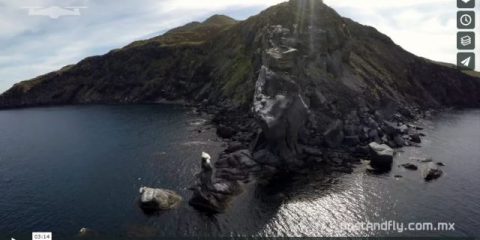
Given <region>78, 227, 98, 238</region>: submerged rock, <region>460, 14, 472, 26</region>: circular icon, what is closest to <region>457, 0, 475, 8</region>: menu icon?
<region>460, 14, 472, 26</region>: circular icon

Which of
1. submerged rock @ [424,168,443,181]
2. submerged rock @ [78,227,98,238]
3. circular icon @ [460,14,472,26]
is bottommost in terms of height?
submerged rock @ [78,227,98,238]

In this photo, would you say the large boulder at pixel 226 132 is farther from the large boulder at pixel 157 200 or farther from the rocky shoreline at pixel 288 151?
the large boulder at pixel 157 200

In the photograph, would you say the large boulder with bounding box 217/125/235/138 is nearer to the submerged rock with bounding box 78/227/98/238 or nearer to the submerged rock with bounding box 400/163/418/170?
the submerged rock with bounding box 400/163/418/170

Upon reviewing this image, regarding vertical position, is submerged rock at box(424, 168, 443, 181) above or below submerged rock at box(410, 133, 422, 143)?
below

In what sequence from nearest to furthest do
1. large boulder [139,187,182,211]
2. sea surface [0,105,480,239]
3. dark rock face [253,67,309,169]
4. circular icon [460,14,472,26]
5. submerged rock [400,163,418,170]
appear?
sea surface [0,105,480,239] < large boulder [139,187,182,211] < circular icon [460,14,472,26] < submerged rock [400,163,418,170] < dark rock face [253,67,309,169]

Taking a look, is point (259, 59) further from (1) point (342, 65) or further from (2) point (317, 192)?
(2) point (317, 192)

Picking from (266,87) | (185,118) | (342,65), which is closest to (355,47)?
(342,65)

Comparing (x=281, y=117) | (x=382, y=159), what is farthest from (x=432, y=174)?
(x=281, y=117)
